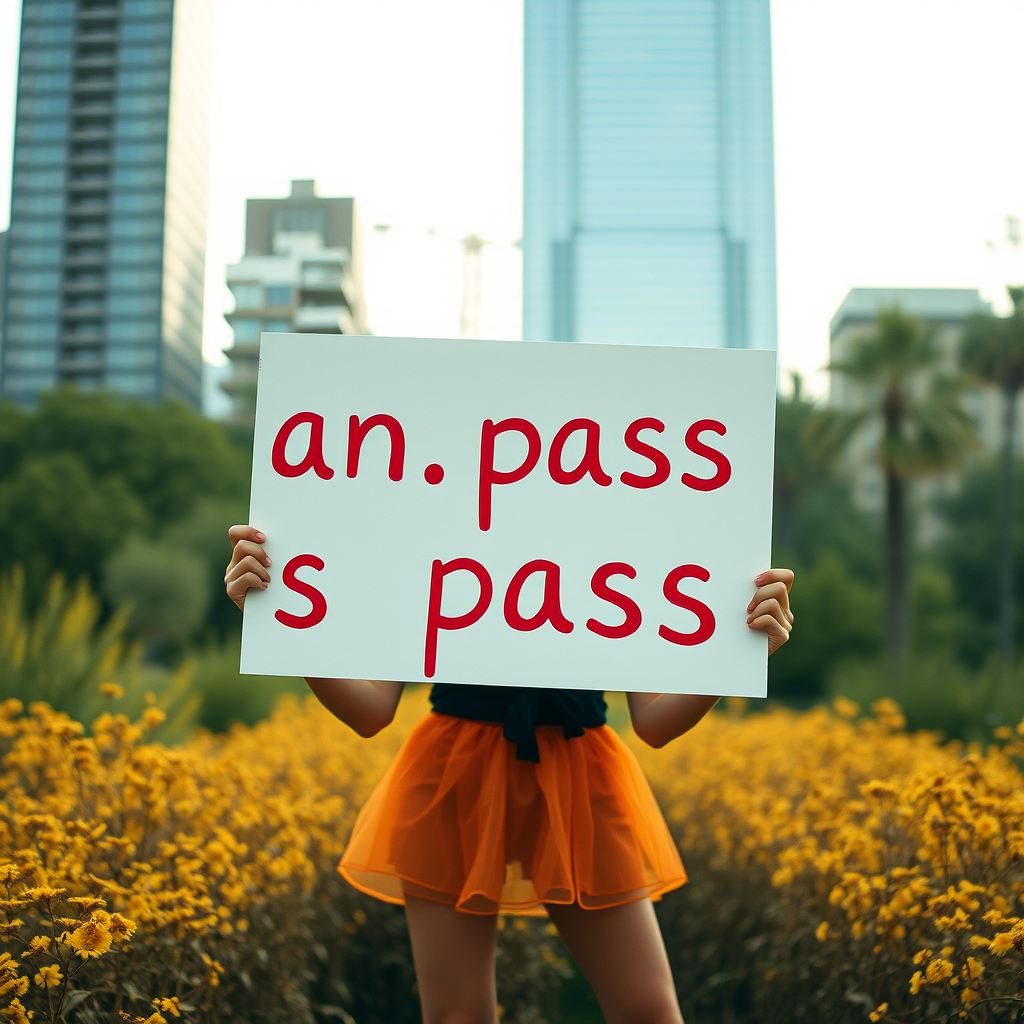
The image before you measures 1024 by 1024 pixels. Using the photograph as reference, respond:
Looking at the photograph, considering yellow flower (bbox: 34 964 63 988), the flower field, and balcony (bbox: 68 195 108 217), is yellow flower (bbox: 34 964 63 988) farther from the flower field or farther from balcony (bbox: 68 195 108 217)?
balcony (bbox: 68 195 108 217)

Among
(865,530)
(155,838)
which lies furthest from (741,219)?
(155,838)

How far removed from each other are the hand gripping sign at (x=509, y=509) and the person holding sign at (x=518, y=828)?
0.10 m

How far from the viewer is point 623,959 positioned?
1.74 m

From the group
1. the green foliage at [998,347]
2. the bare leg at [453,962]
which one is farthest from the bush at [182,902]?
the green foliage at [998,347]

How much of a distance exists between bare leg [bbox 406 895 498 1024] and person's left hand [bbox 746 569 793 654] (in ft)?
Answer: 2.52

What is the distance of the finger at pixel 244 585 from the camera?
1.76 meters

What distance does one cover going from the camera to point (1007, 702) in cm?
662

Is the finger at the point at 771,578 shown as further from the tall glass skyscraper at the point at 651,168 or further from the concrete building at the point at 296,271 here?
the tall glass skyscraper at the point at 651,168

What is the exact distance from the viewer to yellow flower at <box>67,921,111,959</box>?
5.30 ft

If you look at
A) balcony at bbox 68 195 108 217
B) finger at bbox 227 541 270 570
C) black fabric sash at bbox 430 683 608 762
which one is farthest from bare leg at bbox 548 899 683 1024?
balcony at bbox 68 195 108 217

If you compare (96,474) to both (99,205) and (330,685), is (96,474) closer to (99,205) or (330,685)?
(330,685)

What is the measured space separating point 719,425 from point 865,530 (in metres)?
46.7

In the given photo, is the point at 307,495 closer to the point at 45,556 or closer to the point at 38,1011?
the point at 38,1011

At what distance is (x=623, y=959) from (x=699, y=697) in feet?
1.70
